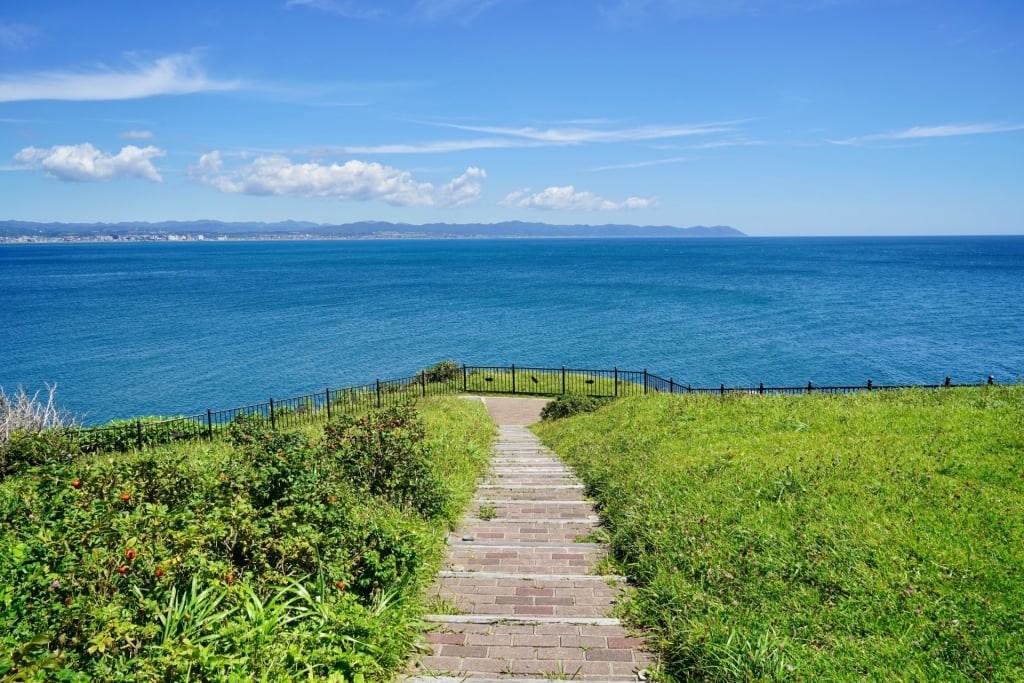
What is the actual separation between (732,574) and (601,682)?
199cm

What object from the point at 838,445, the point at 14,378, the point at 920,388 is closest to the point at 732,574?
the point at 838,445

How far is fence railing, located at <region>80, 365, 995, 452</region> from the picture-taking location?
1770 centimetres

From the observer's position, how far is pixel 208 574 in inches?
193

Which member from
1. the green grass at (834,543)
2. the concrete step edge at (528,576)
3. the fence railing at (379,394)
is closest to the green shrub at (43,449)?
the fence railing at (379,394)

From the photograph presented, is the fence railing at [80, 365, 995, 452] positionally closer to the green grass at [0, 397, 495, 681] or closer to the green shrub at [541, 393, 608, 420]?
the green shrub at [541, 393, 608, 420]

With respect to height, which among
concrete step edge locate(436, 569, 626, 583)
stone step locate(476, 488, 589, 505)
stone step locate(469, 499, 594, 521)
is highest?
concrete step edge locate(436, 569, 626, 583)

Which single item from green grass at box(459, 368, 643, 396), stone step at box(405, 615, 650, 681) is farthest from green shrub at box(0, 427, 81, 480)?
green grass at box(459, 368, 643, 396)

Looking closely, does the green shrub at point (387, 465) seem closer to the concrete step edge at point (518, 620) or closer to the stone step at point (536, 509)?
the stone step at point (536, 509)

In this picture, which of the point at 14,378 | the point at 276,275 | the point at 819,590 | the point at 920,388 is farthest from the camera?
the point at 276,275

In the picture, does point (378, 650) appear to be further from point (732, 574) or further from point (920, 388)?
point (920, 388)

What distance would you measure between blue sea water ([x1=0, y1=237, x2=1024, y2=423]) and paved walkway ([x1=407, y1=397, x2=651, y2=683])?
31.5m

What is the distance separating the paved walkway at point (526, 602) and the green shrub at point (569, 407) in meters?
11.2

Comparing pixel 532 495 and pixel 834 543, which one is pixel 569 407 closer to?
pixel 532 495

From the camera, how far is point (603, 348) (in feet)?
167
